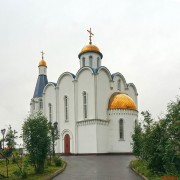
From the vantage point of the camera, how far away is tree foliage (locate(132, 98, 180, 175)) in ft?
46.0

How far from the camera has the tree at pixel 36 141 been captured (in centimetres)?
1758

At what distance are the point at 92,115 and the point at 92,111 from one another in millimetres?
420

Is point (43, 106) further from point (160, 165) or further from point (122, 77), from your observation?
point (160, 165)

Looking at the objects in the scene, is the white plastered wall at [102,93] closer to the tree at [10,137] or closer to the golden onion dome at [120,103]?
the golden onion dome at [120,103]

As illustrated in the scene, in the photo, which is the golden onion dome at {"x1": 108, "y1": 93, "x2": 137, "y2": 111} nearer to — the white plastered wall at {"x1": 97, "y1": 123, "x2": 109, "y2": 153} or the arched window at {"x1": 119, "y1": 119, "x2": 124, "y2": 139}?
the arched window at {"x1": 119, "y1": 119, "x2": 124, "y2": 139}

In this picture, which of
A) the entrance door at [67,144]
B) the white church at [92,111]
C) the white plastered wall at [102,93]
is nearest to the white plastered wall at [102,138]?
the white church at [92,111]

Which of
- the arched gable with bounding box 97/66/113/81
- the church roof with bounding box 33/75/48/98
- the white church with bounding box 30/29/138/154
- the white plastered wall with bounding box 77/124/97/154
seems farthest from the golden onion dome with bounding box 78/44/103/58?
the white plastered wall with bounding box 77/124/97/154

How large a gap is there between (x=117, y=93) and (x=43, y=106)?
9.54 metres

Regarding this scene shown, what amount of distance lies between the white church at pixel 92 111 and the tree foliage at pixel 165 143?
18.9 m

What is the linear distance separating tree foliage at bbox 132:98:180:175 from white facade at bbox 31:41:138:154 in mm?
18811

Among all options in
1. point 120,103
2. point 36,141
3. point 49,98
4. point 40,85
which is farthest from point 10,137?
point 40,85

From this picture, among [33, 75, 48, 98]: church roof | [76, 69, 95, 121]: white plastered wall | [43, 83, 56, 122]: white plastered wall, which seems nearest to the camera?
[76, 69, 95, 121]: white plastered wall

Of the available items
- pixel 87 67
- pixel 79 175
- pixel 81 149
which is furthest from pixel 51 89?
pixel 79 175

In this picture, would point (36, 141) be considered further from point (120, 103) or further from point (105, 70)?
point (105, 70)
